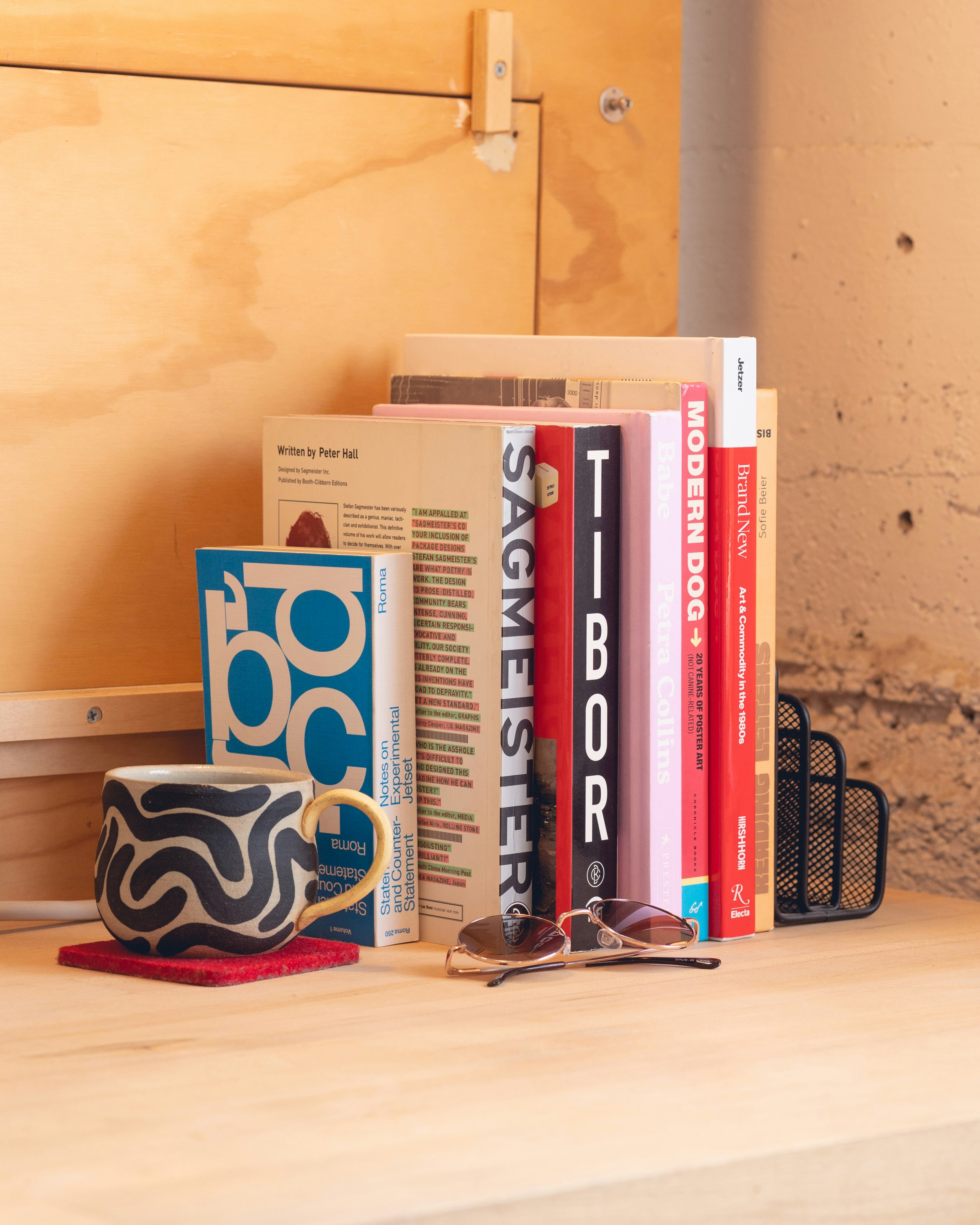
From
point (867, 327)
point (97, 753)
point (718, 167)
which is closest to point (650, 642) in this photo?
point (97, 753)

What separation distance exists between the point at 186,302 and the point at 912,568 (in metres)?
0.60

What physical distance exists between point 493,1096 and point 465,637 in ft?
1.05

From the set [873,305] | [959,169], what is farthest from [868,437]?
[959,169]

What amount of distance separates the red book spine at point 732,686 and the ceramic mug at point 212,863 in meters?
0.21

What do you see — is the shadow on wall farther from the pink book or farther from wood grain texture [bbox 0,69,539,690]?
the pink book

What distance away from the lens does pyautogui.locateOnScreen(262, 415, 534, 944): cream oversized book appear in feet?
3.09

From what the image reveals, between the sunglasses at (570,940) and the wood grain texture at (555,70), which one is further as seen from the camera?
the wood grain texture at (555,70)

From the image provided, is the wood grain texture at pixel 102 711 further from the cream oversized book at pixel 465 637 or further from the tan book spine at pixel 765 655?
the tan book spine at pixel 765 655

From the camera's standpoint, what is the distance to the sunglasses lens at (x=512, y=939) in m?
0.91

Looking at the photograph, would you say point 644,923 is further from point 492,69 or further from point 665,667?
point 492,69

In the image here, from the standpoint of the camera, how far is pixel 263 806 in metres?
0.88

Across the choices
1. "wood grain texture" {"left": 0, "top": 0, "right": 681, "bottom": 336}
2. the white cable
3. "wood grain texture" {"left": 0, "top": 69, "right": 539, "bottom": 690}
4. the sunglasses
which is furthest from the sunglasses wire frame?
"wood grain texture" {"left": 0, "top": 0, "right": 681, "bottom": 336}

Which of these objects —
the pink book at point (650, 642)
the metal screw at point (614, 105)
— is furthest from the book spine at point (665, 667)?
the metal screw at point (614, 105)

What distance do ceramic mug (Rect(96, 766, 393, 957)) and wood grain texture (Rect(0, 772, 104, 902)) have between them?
0.60ft
